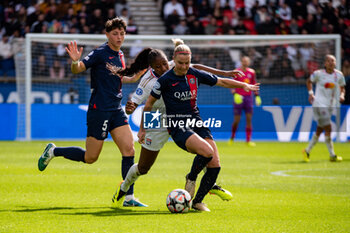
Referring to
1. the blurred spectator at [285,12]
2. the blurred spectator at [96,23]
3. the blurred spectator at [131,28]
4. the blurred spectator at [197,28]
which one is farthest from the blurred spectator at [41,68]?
the blurred spectator at [285,12]

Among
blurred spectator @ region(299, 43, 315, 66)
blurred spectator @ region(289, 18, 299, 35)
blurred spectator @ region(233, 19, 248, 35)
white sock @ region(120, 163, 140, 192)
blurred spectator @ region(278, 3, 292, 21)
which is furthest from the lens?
blurred spectator @ region(278, 3, 292, 21)

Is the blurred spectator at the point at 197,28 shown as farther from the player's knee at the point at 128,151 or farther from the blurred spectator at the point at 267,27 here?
the player's knee at the point at 128,151

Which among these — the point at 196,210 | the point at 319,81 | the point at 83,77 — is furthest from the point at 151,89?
the point at 83,77

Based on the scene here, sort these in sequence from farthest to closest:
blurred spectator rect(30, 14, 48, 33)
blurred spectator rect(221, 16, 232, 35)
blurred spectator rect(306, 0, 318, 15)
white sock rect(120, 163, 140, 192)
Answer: blurred spectator rect(306, 0, 318, 15), blurred spectator rect(221, 16, 232, 35), blurred spectator rect(30, 14, 48, 33), white sock rect(120, 163, 140, 192)

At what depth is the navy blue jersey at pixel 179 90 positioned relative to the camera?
7.46m

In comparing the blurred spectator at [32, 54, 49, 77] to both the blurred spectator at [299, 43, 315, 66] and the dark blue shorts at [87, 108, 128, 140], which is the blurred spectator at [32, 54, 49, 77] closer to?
the blurred spectator at [299, 43, 315, 66]

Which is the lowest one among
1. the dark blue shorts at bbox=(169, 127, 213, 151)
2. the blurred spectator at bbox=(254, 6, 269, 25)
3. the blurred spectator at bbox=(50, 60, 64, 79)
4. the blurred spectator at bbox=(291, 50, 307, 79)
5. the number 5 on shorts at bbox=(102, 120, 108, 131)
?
the blurred spectator at bbox=(50, 60, 64, 79)

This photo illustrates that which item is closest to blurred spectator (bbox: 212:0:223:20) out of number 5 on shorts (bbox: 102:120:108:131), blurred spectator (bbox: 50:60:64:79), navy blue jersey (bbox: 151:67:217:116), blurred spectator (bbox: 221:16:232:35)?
blurred spectator (bbox: 221:16:232:35)

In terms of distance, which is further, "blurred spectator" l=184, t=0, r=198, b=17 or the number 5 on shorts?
"blurred spectator" l=184, t=0, r=198, b=17

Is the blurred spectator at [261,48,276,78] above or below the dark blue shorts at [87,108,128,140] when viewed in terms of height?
below

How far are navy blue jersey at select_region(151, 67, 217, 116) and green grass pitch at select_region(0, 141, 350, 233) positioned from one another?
1.28m

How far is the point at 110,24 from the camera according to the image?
8086mm

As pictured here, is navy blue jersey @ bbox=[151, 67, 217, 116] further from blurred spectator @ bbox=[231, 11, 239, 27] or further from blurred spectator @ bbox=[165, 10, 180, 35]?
blurred spectator @ bbox=[231, 11, 239, 27]

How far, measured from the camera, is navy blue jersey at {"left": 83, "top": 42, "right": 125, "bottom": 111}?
8.09 metres
